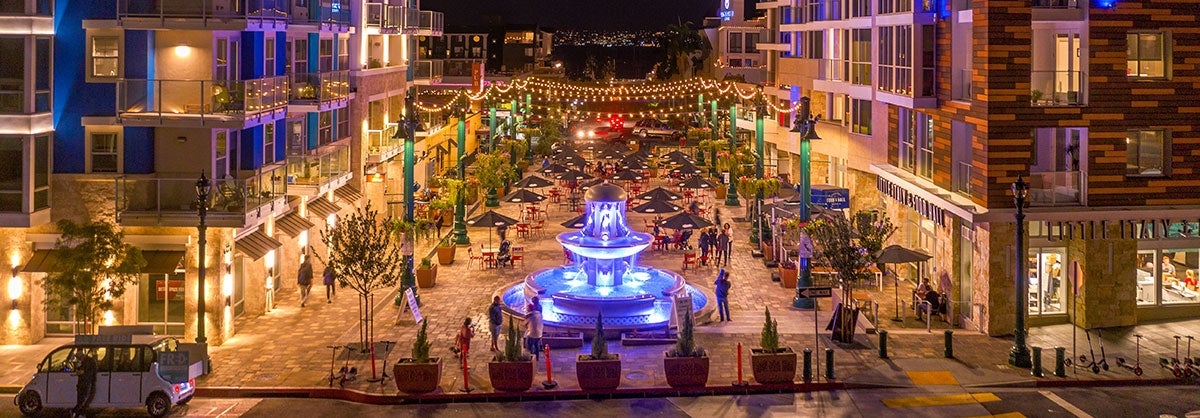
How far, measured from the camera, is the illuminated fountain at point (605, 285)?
32531 millimetres

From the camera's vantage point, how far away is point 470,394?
25359mm

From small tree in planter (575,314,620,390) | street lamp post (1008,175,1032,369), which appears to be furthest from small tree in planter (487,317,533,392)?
street lamp post (1008,175,1032,369)

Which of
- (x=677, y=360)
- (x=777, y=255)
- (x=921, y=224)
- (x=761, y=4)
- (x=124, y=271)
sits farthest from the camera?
(x=761, y=4)

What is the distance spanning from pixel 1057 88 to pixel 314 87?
22229 mm

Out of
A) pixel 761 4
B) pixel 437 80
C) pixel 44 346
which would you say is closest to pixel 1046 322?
pixel 44 346

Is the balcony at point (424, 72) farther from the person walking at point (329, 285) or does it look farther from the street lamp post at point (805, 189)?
the street lamp post at point (805, 189)

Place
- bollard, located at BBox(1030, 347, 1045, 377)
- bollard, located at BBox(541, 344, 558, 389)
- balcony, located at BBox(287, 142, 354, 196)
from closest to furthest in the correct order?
bollard, located at BBox(541, 344, 558, 389)
bollard, located at BBox(1030, 347, 1045, 377)
balcony, located at BBox(287, 142, 354, 196)

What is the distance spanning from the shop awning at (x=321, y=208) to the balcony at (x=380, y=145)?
650cm

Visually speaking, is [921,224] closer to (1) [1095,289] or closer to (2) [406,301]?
(1) [1095,289]

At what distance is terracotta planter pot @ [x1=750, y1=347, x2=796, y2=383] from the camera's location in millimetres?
25891

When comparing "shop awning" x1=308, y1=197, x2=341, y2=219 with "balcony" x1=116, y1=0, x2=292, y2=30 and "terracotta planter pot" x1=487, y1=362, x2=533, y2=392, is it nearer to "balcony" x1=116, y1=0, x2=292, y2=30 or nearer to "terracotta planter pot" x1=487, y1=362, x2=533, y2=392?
"balcony" x1=116, y1=0, x2=292, y2=30

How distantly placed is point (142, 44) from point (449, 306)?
11277 mm

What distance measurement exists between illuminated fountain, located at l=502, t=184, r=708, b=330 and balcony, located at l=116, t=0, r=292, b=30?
35.1 feet

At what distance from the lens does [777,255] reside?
140 ft
